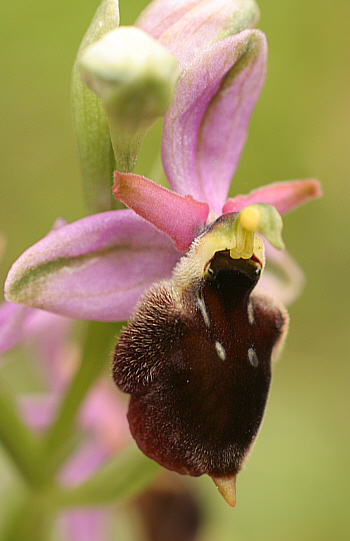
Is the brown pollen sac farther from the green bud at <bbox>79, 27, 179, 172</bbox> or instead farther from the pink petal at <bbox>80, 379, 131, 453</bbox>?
the pink petal at <bbox>80, 379, 131, 453</bbox>

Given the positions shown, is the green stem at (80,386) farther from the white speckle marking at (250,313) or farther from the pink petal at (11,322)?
the white speckle marking at (250,313)

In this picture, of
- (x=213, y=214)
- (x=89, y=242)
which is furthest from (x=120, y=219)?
(x=213, y=214)

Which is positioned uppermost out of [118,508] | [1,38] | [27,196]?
[1,38]

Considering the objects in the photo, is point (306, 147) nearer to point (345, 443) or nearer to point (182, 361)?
point (345, 443)

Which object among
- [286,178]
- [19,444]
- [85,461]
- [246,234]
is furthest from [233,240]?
[286,178]

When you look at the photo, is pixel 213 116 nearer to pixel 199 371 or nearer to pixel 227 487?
pixel 199 371

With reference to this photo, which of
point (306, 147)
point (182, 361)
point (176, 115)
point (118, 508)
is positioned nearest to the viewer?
point (182, 361)

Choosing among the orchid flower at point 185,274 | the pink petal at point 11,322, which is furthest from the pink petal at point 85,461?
the orchid flower at point 185,274

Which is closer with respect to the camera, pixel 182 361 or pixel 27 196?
pixel 182 361
